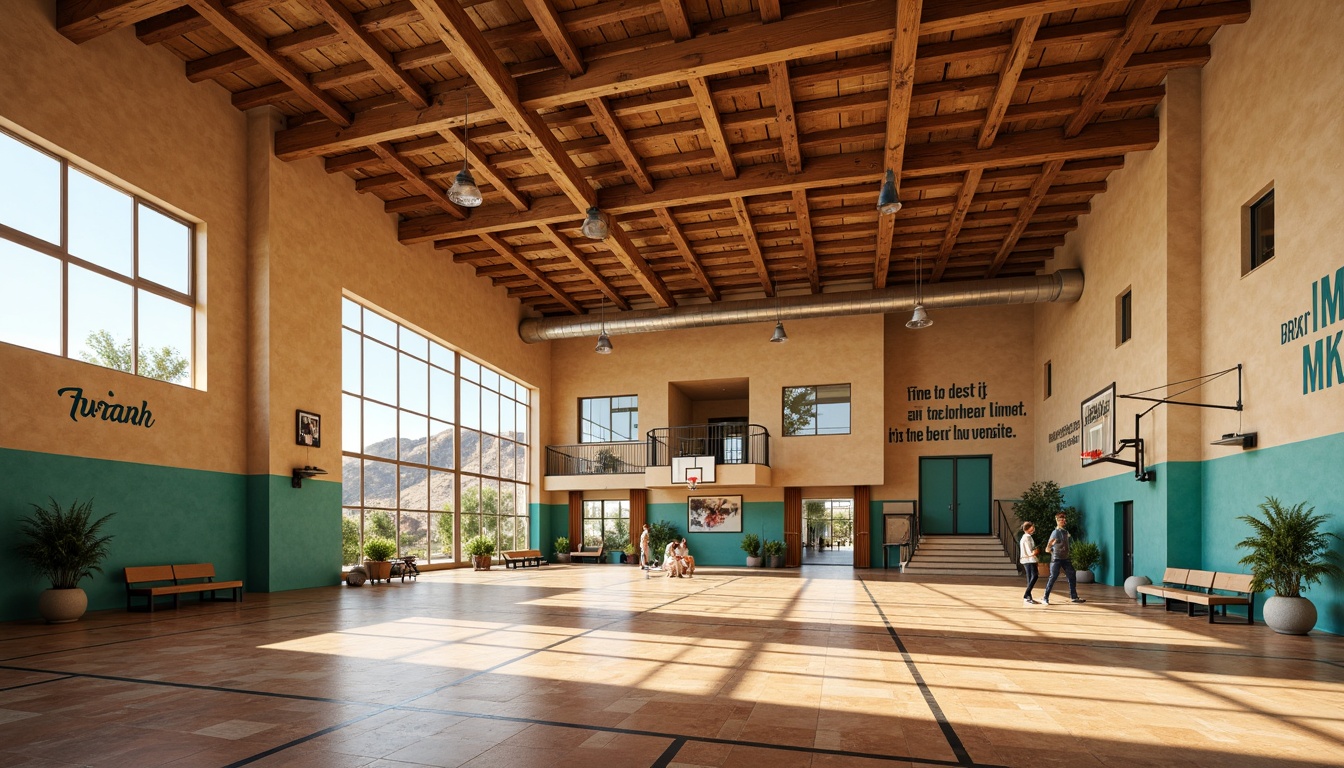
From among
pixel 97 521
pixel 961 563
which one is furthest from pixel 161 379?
pixel 961 563

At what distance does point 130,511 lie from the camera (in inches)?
433

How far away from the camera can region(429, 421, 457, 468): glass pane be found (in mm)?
19422

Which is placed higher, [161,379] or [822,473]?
[161,379]

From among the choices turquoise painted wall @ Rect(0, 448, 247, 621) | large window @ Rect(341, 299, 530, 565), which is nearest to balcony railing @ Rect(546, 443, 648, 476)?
large window @ Rect(341, 299, 530, 565)

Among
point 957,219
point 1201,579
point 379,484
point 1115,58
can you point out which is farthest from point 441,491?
point 1115,58

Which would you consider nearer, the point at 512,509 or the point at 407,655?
the point at 407,655

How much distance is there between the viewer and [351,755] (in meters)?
4.05

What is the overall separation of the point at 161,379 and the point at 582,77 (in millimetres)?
7736

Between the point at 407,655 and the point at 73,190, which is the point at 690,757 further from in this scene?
the point at 73,190

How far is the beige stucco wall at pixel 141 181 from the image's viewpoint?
9656mm

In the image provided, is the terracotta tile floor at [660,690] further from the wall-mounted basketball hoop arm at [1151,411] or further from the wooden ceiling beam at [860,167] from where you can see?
the wooden ceiling beam at [860,167]

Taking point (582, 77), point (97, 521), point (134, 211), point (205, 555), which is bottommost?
point (205, 555)

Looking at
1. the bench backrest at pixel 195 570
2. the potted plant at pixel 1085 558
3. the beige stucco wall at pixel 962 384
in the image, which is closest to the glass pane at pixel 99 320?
the bench backrest at pixel 195 570

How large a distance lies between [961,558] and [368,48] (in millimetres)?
18121
